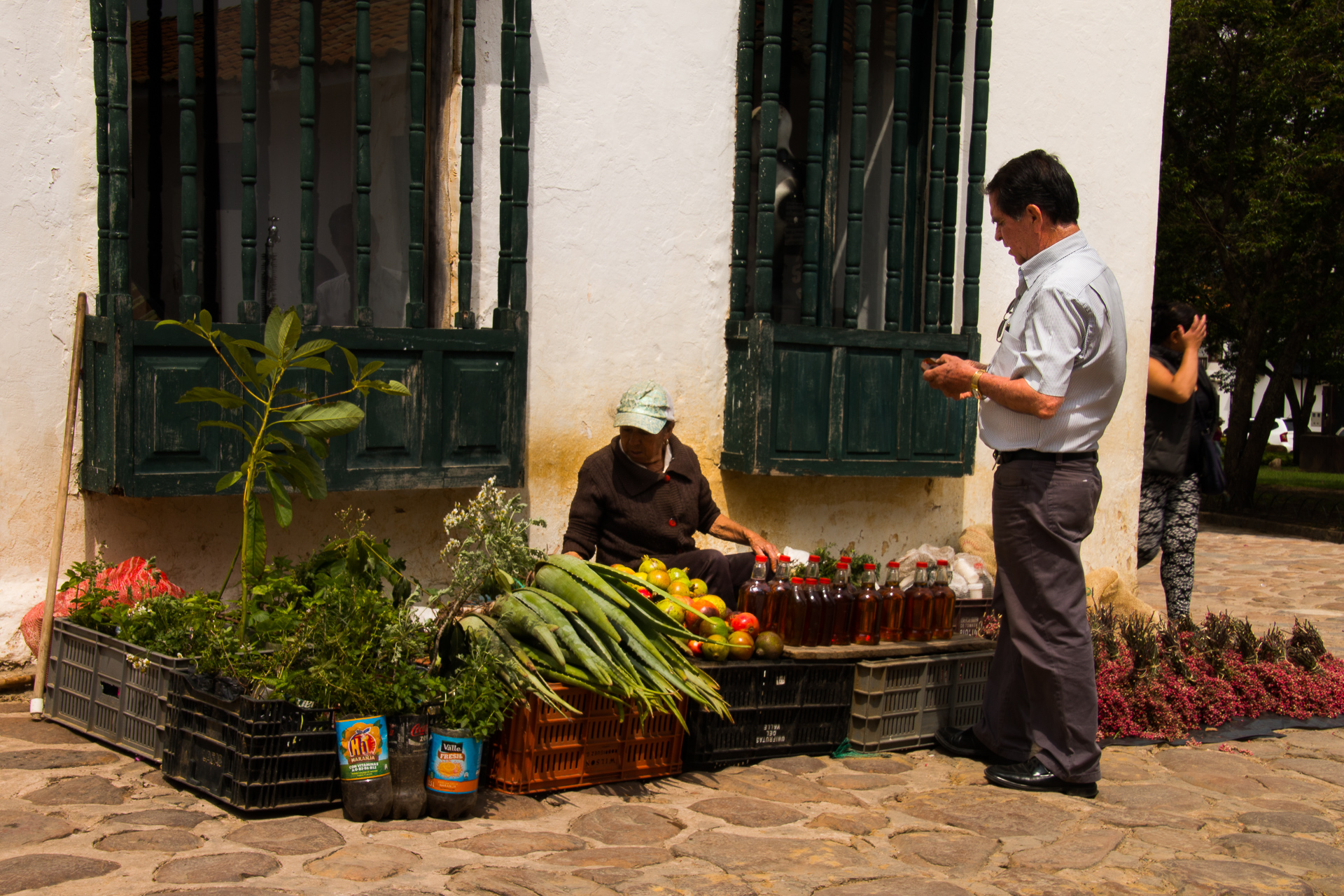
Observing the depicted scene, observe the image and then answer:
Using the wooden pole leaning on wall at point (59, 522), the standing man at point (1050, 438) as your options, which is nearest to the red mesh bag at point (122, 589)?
the wooden pole leaning on wall at point (59, 522)

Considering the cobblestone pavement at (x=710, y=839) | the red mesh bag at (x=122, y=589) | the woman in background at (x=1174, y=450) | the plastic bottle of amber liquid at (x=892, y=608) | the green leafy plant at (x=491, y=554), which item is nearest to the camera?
the cobblestone pavement at (x=710, y=839)

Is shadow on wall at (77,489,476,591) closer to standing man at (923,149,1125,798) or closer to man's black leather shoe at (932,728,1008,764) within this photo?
man's black leather shoe at (932,728,1008,764)

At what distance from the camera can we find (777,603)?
479 centimetres

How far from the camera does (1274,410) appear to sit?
1577 cm

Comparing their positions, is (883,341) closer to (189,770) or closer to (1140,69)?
(1140,69)

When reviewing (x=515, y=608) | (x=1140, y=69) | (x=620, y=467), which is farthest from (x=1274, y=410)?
(x=515, y=608)

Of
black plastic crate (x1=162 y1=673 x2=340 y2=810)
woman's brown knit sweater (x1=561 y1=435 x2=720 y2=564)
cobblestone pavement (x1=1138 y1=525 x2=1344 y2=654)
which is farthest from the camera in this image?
cobblestone pavement (x1=1138 y1=525 x2=1344 y2=654)

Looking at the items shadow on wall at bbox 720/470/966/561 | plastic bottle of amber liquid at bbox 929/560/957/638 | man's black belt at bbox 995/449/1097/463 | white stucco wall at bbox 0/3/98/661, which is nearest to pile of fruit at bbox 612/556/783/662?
plastic bottle of amber liquid at bbox 929/560/957/638

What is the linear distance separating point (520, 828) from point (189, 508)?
2406 millimetres

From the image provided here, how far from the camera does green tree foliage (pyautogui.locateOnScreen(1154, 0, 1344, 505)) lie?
13.3 m

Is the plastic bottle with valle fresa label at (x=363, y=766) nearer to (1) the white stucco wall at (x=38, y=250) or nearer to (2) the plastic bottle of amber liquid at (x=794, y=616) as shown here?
(2) the plastic bottle of amber liquid at (x=794, y=616)

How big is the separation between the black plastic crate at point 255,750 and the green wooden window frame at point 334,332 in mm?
1320

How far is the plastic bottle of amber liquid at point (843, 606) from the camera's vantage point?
4836 millimetres

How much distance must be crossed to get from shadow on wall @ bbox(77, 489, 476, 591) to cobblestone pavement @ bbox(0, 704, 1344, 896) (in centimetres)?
86
